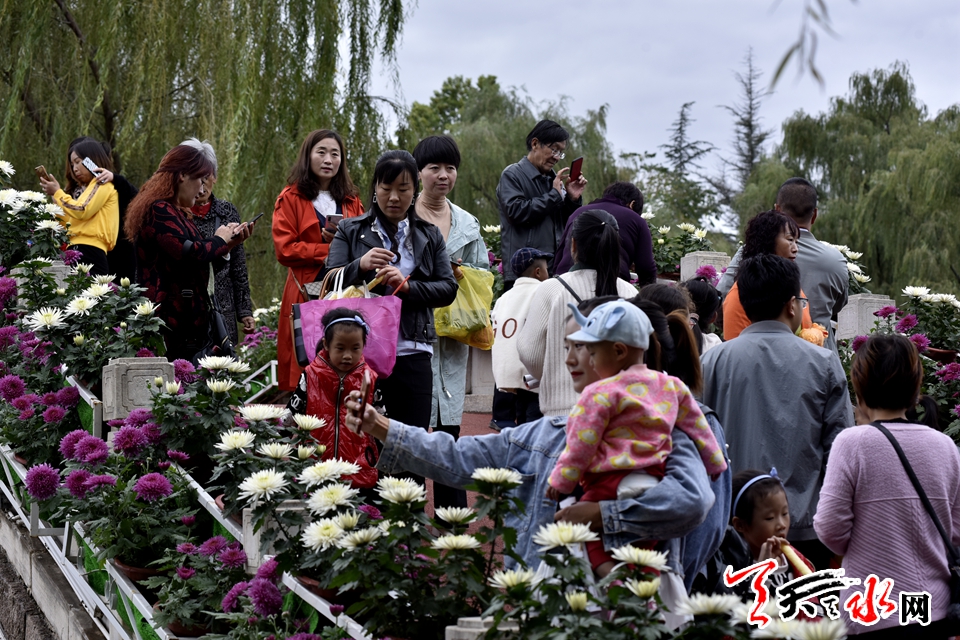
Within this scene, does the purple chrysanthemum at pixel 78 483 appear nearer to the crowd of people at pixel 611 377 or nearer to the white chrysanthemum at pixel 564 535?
the crowd of people at pixel 611 377

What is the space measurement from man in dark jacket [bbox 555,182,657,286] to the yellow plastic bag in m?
0.60

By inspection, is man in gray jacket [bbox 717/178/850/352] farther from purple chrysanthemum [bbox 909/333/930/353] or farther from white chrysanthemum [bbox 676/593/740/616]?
white chrysanthemum [bbox 676/593/740/616]

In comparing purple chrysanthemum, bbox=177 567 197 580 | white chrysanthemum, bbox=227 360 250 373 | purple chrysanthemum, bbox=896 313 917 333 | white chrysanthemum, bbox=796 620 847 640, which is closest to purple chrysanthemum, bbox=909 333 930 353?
purple chrysanthemum, bbox=896 313 917 333

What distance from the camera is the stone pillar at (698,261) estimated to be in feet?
29.9

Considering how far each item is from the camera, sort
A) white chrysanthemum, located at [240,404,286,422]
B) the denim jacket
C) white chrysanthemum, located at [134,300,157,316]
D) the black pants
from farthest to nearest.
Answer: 1. the black pants
2. white chrysanthemum, located at [134,300,157,316]
3. white chrysanthemum, located at [240,404,286,422]
4. the denim jacket

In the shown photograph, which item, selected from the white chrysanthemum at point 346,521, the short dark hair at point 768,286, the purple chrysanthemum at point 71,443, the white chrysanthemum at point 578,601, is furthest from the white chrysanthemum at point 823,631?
the purple chrysanthemum at point 71,443

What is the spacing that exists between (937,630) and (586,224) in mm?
1879

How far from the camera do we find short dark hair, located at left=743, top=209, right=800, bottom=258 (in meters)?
4.68

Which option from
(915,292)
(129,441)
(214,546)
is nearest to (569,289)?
(214,546)

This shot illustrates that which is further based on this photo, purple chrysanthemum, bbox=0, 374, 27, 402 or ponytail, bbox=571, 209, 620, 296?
purple chrysanthemum, bbox=0, 374, 27, 402

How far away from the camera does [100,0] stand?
10375 millimetres

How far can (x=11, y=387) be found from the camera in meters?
5.40

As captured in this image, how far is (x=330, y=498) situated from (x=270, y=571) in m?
0.48

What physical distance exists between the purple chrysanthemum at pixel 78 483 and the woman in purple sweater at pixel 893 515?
9.14 feet
